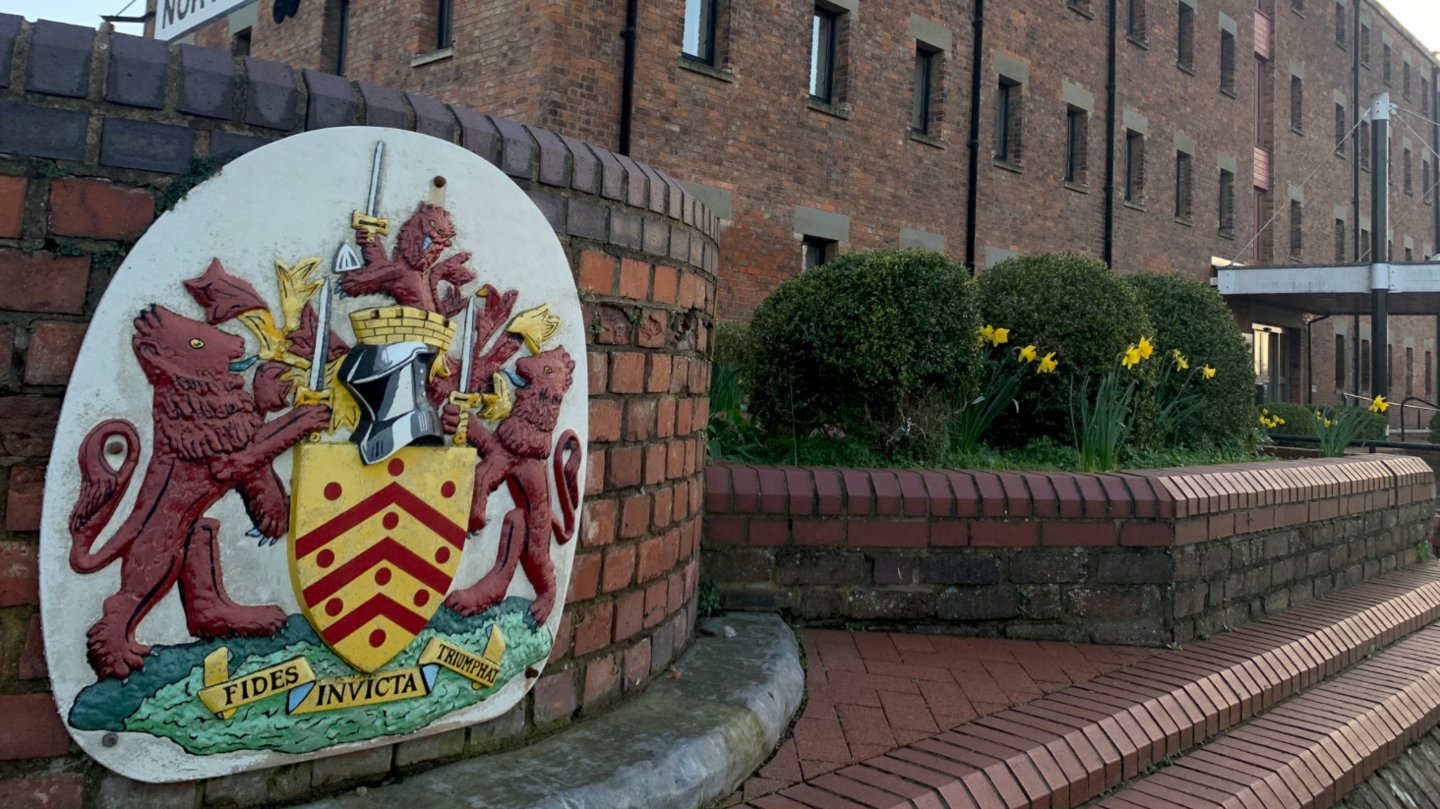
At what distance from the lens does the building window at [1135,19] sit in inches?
691

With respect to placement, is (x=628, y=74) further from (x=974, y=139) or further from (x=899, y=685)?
(x=899, y=685)

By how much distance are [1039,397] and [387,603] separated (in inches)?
185

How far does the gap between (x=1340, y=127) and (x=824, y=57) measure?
20400mm

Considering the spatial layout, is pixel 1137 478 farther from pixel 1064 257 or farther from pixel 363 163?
pixel 363 163

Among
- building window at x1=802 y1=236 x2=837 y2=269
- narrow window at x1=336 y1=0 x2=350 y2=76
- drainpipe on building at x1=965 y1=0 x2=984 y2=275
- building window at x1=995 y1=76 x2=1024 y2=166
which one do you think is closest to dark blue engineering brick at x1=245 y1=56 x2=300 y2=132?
building window at x1=802 y1=236 x2=837 y2=269

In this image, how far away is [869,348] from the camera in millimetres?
4812

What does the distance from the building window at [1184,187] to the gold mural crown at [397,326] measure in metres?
20.3

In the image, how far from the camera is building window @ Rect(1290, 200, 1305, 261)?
77.0ft

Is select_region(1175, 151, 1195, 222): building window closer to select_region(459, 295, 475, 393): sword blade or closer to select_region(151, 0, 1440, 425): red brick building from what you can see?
select_region(151, 0, 1440, 425): red brick building

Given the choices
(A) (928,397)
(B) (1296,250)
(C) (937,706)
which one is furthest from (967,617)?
(B) (1296,250)

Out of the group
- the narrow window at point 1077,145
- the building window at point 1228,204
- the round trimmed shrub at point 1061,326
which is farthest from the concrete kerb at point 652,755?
the building window at point 1228,204

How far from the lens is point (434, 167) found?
2033mm

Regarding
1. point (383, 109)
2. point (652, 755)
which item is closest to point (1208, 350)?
point (652, 755)

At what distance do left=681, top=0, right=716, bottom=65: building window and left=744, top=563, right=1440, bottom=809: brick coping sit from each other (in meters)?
8.56
